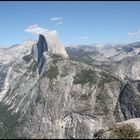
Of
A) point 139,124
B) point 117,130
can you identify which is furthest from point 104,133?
point 139,124

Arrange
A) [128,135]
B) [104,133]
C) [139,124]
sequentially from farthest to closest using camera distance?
[139,124], [104,133], [128,135]

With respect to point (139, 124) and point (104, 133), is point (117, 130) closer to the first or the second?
point (104, 133)

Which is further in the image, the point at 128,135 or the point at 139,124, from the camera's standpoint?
the point at 139,124

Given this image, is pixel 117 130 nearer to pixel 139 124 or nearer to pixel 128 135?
pixel 128 135

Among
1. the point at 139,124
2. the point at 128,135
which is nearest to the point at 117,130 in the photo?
the point at 128,135

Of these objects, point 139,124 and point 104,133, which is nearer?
point 104,133

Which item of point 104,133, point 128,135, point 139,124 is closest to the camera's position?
point 128,135
